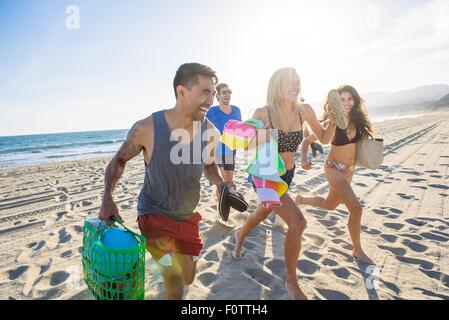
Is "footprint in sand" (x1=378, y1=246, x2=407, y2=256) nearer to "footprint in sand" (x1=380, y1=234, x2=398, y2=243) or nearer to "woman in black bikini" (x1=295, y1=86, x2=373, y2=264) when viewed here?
"footprint in sand" (x1=380, y1=234, x2=398, y2=243)

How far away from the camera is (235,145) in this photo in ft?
10.3

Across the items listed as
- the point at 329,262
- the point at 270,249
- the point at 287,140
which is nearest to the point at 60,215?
the point at 270,249

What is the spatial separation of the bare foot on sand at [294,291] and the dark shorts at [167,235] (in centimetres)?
109

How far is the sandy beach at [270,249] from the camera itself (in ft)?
10.0

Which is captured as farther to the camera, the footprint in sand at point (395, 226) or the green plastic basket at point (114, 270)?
the footprint in sand at point (395, 226)

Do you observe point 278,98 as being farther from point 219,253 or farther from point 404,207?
point 404,207

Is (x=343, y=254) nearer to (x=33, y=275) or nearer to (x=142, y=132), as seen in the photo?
(x=142, y=132)

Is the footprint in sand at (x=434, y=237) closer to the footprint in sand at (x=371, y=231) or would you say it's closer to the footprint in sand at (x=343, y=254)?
the footprint in sand at (x=371, y=231)

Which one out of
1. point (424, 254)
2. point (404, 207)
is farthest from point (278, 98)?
point (404, 207)

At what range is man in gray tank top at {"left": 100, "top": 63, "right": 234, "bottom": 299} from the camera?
7.64ft

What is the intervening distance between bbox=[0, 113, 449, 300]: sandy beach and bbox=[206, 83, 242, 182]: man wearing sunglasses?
0.81 m

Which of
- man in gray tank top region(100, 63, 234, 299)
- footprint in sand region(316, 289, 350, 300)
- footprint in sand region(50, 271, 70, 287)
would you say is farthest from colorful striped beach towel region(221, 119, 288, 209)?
footprint in sand region(50, 271, 70, 287)

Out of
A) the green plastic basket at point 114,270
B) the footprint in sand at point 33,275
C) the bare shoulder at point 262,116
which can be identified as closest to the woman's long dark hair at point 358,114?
the bare shoulder at point 262,116

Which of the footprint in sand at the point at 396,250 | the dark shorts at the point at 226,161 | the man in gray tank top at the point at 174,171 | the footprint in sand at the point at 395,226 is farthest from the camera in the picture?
the dark shorts at the point at 226,161
